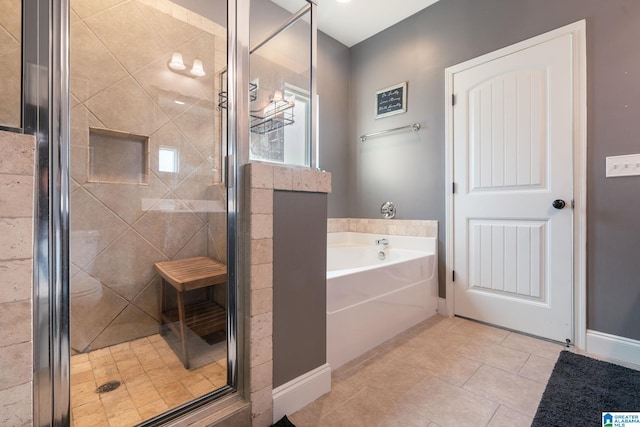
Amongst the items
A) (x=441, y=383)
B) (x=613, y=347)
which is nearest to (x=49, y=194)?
(x=441, y=383)

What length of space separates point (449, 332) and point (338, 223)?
1.38 metres

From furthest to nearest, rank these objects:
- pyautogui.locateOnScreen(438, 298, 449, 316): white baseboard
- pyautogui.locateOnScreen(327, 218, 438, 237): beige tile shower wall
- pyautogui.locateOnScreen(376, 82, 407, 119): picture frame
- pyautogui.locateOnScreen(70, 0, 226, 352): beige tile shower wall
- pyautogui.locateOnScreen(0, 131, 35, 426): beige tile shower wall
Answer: pyautogui.locateOnScreen(376, 82, 407, 119): picture frame < pyautogui.locateOnScreen(327, 218, 438, 237): beige tile shower wall < pyautogui.locateOnScreen(438, 298, 449, 316): white baseboard < pyautogui.locateOnScreen(70, 0, 226, 352): beige tile shower wall < pyautogui.locateOnScreen(0, 131, 35, 426): beige tile shower wall

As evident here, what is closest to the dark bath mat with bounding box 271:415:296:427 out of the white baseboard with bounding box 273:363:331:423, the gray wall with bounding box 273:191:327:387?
the white baseboard with bounding box 273:363:331:423

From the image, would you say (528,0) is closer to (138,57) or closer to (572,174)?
(572,174)

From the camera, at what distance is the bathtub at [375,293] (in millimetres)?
1581

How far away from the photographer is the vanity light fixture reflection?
1.87 m

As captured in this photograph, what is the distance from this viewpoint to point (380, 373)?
60.6 inches

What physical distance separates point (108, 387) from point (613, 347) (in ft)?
8.73

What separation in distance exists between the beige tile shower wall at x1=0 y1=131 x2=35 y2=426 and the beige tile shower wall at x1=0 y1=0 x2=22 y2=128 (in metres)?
0.09

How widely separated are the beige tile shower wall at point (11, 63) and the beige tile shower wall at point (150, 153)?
52cm

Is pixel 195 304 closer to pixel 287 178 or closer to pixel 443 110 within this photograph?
pixel 287 178

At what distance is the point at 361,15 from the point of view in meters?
2.58

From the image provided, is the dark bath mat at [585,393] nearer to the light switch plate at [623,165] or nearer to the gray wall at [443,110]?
the gray wall at [443,110]

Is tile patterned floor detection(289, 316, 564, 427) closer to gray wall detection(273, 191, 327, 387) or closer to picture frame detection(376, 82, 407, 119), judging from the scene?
gray wall detection(273, 191, 327, 387)
